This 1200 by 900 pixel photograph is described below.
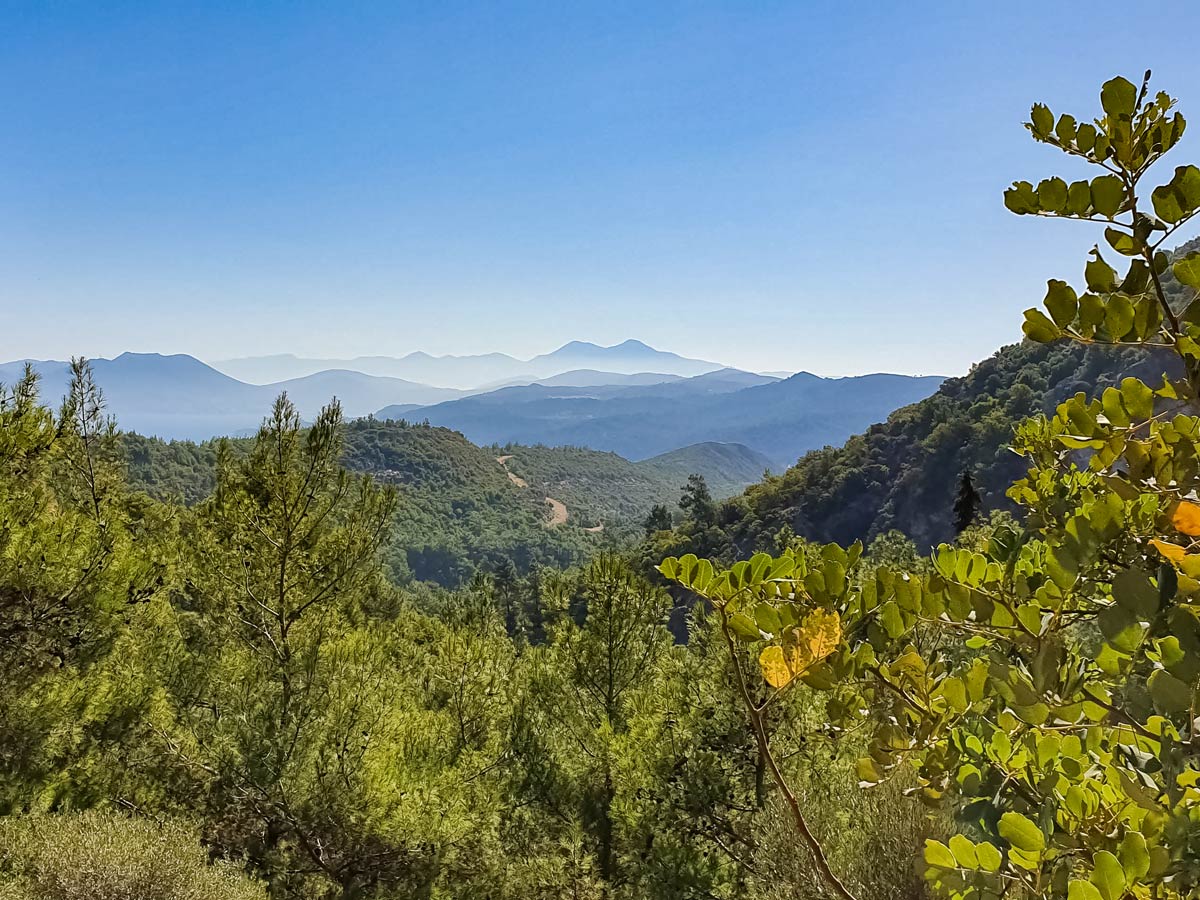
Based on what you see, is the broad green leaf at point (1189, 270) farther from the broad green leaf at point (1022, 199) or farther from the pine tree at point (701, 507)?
the pine tree at point (701, 507)

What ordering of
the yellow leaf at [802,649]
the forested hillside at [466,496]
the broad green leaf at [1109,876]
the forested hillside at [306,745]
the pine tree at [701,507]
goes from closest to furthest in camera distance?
the broad green leaf at [1109,876]
the yellow leaf at [802,649]
the forested hillside at [306,745]
the pine tree at [701,507]
the forested hillside at [466,496]

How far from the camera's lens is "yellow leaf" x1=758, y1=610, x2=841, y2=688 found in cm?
75

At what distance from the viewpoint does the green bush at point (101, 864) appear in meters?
4.61

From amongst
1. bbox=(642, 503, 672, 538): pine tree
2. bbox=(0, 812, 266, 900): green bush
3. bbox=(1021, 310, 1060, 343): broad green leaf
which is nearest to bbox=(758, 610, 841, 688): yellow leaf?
bbox=(1021, 310, 1060, 343): broad green leaf

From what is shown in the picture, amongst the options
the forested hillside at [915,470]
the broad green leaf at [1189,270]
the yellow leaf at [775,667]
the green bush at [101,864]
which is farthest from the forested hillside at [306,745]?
the forested hillside at [915,470]

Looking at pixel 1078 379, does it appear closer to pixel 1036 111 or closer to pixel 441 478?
pixel 1036 111

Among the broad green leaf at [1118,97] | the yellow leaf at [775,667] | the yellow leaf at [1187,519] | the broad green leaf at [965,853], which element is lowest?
the broad green leaf at [965,853]

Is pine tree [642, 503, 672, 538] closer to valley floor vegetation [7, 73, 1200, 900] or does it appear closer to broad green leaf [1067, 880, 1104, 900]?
valley floor vegetation [7, 73, 1200, 900]

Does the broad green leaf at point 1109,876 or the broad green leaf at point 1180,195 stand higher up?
the broad green leaf at point 1180,195

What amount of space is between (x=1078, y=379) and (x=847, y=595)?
182 feet

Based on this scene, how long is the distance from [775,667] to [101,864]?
20.1 ft

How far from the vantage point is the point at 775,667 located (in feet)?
2.54

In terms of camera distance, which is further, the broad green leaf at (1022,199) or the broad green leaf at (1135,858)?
the broad green leaf at (1022,199)

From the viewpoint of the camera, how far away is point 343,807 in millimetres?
5773
